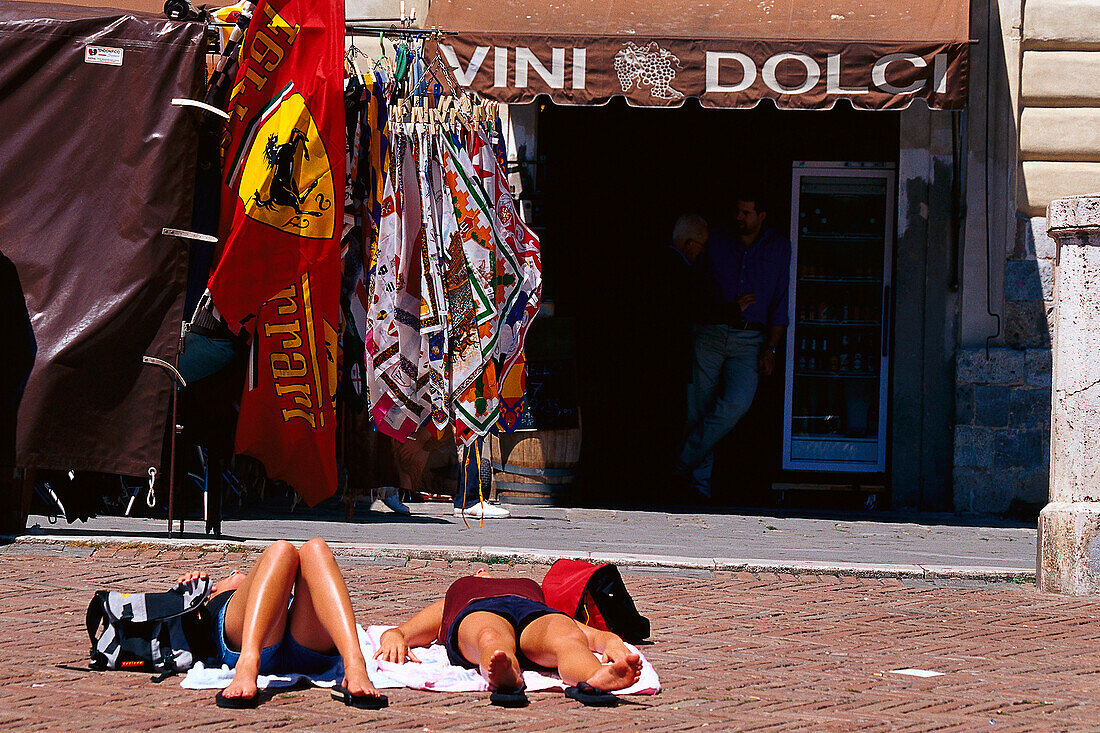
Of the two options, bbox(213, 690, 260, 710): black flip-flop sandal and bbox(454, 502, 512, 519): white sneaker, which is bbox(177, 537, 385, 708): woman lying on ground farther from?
bbox(454, 502, 512, 519): white sneaker

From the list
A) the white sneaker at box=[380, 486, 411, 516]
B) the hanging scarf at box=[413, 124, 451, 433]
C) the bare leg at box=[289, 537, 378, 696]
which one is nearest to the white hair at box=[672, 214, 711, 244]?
the hanging scarf at box=[413, 124, 451, 433]

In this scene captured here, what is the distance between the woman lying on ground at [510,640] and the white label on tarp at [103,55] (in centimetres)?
399

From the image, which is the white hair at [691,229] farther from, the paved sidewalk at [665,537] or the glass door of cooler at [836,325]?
the paved sidewalk at [665,537]

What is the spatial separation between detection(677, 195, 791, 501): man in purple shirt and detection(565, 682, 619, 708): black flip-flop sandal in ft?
21.1

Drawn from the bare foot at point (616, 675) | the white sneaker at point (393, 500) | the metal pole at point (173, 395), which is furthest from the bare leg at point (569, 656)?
the white sneaker at point (393, 500)

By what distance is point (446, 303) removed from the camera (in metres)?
8.13

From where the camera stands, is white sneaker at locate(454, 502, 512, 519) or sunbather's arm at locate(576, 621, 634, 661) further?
white sneaker at locate(454, 502, 512, 519)

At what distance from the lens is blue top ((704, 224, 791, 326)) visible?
1074 centimetres

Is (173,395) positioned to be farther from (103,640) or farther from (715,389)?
(715,389)

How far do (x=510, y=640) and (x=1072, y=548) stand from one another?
3565 mm

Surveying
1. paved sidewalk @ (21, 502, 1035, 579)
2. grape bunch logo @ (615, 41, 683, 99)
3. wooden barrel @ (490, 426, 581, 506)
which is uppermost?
grape bunch logo @ (615, 41, 683, 99)

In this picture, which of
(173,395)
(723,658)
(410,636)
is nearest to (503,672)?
(410,636)

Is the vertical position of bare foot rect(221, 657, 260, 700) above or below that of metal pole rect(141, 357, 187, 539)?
below

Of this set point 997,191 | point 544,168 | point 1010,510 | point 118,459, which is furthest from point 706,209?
point 118,459
